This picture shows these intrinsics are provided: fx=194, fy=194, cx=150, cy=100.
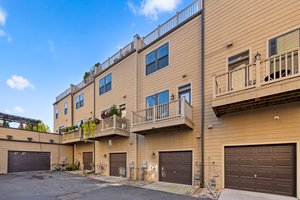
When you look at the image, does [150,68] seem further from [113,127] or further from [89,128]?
[89,128]

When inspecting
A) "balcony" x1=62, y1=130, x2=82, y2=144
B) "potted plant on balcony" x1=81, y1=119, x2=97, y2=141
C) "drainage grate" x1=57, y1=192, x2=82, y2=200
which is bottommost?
"drainage grate" x1=57, y1=192, x2=82, y2=200

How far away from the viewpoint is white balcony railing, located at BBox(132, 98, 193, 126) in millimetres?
9508

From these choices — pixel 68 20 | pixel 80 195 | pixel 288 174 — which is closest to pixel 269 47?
pixel 288 174

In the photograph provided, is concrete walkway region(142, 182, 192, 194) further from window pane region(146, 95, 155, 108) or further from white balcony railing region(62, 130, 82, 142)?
white balcony railing region(62, 130, 82, 142)

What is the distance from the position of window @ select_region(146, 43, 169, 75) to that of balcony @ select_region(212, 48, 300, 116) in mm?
4636

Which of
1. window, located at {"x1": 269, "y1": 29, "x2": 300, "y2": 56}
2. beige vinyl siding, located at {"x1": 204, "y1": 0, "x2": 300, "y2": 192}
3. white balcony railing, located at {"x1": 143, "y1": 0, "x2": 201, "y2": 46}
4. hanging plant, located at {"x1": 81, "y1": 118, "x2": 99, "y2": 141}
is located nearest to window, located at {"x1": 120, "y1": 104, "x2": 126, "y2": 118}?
hanging plant, located at {"x1": 81, "y1": 118, "x2": 99, "y2": 141}

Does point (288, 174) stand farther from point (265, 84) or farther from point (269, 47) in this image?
point (269, 47)

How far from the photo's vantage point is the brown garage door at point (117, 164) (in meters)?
14.1

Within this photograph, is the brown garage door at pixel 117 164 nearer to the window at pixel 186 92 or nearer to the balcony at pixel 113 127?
the balcony at pixel 113 127

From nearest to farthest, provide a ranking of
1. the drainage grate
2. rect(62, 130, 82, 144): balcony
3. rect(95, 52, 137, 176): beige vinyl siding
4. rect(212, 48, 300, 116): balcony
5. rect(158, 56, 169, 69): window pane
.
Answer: rect(212, 48, 300, 116): balcony → the drainage grate → rect(158, 56, 169, 69): window pane → rect(95, 52, 137, 176): beige vinyl siding → rect(62, 130, 82, 144): balcony

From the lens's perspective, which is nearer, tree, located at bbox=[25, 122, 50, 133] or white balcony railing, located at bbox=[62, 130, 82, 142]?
white balcony railing, located at bbox=[62, 130, 82, 142]

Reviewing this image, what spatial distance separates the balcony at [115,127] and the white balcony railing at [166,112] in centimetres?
203

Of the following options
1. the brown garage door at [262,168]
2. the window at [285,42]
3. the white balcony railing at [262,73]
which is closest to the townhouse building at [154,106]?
the brown garage door at [262,168]

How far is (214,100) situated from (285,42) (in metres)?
3.35
